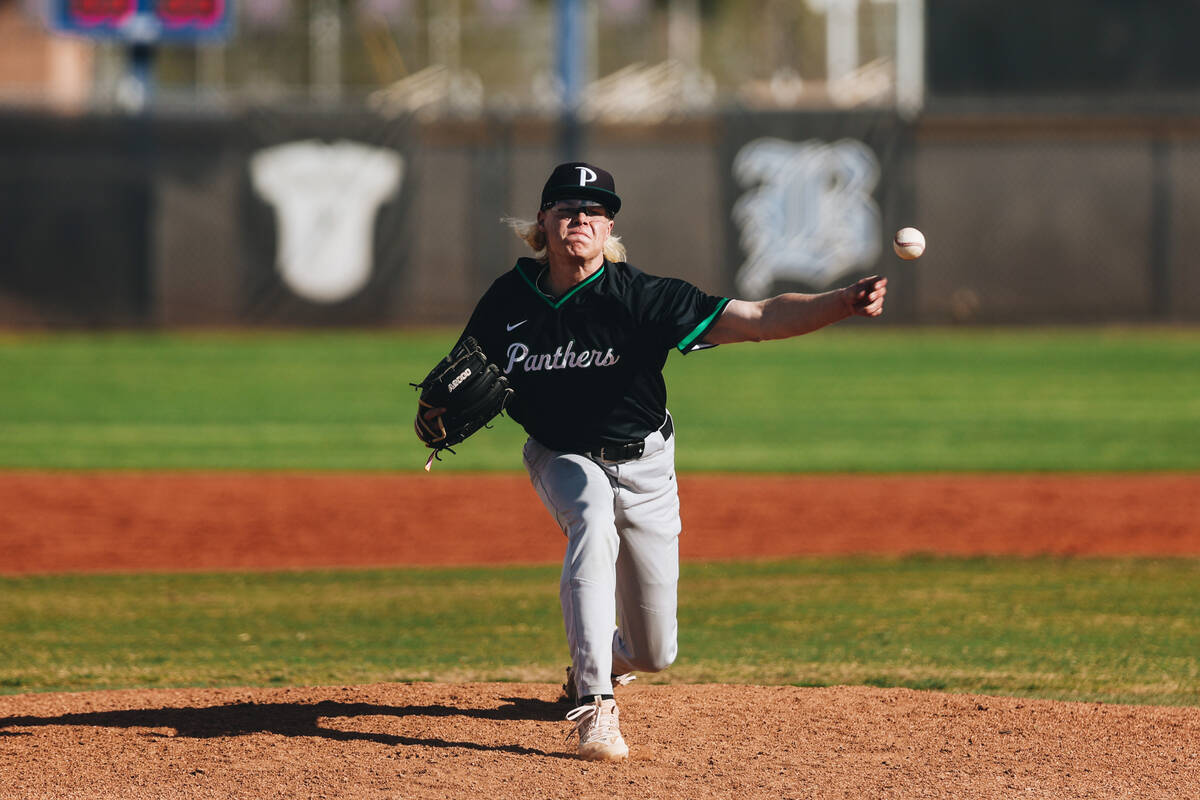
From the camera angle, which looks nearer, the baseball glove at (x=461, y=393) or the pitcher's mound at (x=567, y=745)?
the pitcher's mound at (x=567, y=745)

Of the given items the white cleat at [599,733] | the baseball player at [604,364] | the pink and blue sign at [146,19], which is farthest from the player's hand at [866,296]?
the pink and blue sign at [146,19]

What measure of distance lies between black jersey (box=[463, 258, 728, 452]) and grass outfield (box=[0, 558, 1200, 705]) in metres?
1.36

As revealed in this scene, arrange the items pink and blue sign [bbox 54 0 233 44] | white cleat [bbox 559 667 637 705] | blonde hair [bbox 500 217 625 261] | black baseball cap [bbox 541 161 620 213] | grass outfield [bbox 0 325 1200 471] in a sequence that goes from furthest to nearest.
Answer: pink and blue sign [bbox 54 0 233 44]
grass outfield [bbox 0 325 1200 471]
white cleat [bbox 559 667 637 705]
blonde hair [bbox 500 217 625 261]
black baseball cap [bbox 541 161 620 213]

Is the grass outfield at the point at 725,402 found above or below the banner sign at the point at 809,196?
below

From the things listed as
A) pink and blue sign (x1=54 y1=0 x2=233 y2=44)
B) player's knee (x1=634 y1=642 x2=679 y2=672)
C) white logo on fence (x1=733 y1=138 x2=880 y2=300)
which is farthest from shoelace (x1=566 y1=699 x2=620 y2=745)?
white logo on fence (x1=733 y1=138 x2=880 y2=300)

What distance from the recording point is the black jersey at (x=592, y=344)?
439 centimetres

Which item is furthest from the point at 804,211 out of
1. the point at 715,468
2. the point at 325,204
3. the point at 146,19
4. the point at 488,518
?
the point at 488,518

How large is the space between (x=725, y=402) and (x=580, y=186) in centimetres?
1013

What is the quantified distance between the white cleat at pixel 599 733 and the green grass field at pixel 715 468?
1.23m

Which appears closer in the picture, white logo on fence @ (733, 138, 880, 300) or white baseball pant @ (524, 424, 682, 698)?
white baseball pant @ (524, 424, 682, 698)

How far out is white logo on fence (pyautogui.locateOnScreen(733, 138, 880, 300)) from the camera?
65.1 ft

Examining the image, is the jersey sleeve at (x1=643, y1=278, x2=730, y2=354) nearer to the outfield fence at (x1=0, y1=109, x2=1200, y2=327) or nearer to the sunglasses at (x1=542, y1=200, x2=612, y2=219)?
the sunglasses at (x1=542, y1=200, x2=612, y2=219)

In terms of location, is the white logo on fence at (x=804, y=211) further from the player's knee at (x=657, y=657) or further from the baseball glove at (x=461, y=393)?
the baseball glove at (x=461, y=393)

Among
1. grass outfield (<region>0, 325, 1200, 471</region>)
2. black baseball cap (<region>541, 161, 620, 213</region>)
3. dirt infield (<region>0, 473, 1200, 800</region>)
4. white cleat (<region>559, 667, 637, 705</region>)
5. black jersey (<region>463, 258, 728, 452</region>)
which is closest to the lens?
dirt infield (<region>0, 473, 1200, 800</region>)
